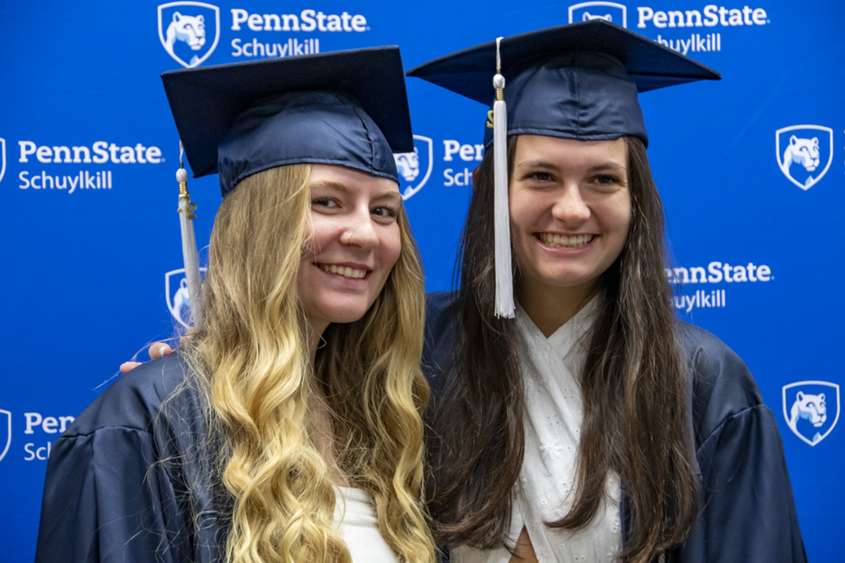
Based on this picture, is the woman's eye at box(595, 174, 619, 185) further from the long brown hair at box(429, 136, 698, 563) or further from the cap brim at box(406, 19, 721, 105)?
the cap brim at box(406, 19, 721, 105)

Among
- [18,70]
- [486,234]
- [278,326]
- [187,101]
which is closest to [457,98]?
[486,234]

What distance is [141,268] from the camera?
7.27 ft

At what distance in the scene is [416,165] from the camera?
90.5 inches

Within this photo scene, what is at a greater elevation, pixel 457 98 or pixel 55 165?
pixel 457 98

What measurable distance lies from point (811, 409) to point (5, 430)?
8.93ft

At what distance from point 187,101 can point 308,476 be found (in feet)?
2.68

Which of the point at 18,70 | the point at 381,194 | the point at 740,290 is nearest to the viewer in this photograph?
the point at 381,194

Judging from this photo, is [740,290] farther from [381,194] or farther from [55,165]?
[55,165]

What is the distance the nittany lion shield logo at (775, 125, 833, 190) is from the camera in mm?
2258

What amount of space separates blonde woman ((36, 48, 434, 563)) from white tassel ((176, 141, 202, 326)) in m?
0.08

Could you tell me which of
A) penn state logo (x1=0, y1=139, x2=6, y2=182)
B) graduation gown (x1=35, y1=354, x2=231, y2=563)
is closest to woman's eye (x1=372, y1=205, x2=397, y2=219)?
graduation gown (x1=35, y1=354, x2=231, y2=563)

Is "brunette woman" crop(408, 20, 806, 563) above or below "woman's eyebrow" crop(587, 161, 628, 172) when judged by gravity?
below

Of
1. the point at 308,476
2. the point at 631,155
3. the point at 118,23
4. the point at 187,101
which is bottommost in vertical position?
the point at 308,476

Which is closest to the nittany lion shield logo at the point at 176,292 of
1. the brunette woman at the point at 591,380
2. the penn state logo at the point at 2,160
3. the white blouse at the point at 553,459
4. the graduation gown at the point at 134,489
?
the penn state logo at the point at 2,160
